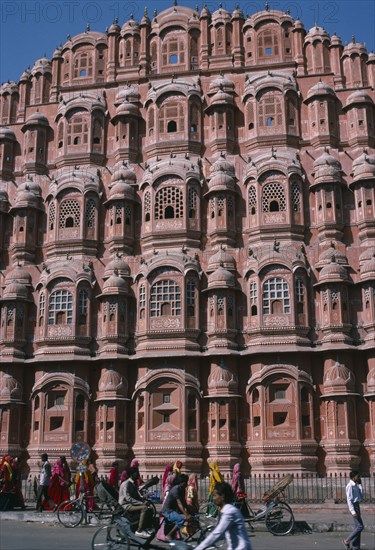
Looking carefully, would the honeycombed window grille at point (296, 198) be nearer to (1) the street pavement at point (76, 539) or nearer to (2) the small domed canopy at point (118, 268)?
(2) the small domed canopy at point (118, 268)

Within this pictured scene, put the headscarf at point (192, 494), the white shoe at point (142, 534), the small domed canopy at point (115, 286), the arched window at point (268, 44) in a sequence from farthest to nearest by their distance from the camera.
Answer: the arched window at point (268, 44) → the small domed canopy at point (115, 286) → the headscarf at point (192, 494) → the white shoe at point (142, 534)

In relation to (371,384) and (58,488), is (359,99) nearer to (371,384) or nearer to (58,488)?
(371,384)

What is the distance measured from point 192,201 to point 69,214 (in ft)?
20.1

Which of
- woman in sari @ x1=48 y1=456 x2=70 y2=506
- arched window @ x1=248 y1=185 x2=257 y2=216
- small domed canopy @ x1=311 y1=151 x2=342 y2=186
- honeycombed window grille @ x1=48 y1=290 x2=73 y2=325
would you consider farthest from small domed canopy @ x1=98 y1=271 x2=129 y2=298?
woman in sari @ x1=48 y1=456 x2=70 y2=506

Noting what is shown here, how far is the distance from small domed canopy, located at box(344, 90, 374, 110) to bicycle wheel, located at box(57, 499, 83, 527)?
23.6 meters

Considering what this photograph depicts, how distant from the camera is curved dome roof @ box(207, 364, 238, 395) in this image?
28.2 metres

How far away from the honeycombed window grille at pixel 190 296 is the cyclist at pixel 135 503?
602 inches

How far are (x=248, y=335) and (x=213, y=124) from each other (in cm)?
1098

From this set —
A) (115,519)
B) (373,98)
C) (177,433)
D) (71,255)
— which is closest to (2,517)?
(115,519)

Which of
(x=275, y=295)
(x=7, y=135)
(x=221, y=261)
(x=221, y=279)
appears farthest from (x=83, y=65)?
(x=275, y=295)

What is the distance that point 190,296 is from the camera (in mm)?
29922

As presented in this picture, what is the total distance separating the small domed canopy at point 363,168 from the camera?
30625mm

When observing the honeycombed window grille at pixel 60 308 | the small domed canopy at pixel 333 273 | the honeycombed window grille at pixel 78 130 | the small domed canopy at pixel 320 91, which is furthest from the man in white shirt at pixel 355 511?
the honeycombed window grille at pixel 78 130

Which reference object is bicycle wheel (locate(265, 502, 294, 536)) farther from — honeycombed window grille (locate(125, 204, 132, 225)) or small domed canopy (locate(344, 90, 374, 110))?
small domed canopy (locate(344, 90, 374, 110))
